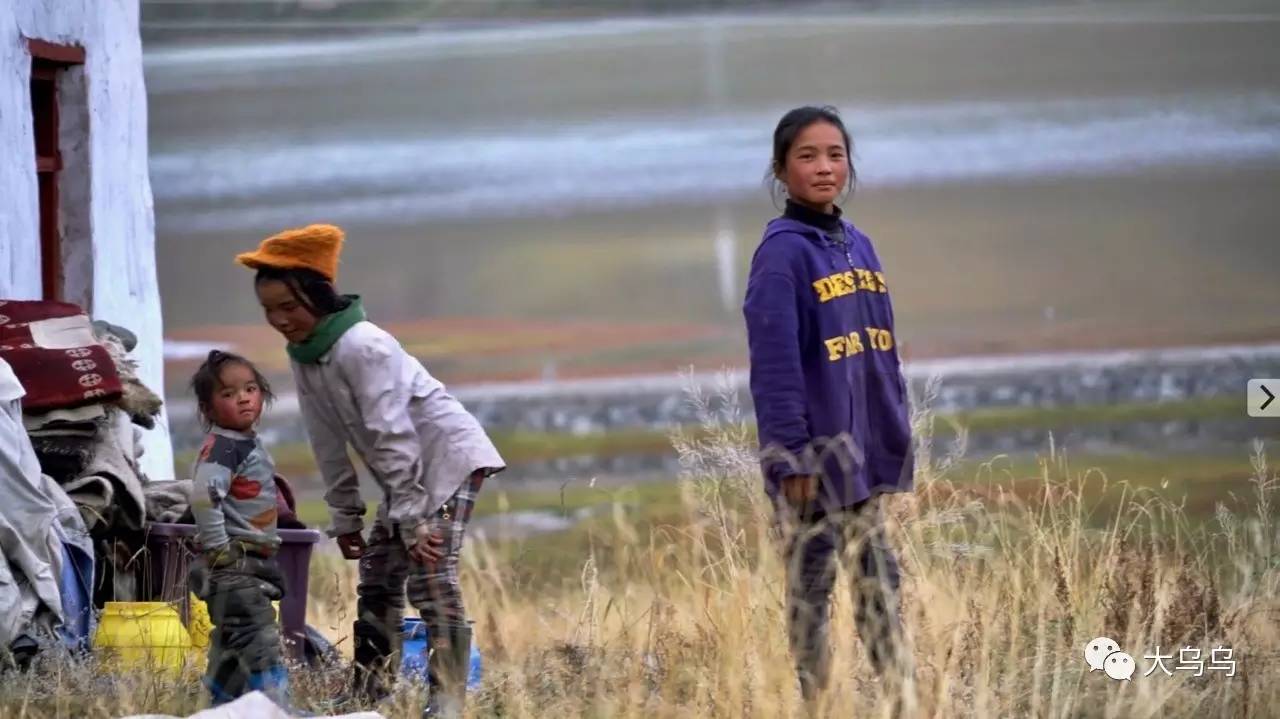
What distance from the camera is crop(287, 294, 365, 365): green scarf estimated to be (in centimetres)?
558

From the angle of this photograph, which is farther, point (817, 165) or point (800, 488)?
point (817, 165)

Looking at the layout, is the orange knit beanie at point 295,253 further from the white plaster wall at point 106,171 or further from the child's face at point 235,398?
the white plaster wall at point 106,171

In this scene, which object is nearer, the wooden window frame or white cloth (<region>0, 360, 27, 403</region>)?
white cloth (<region>0, 360, 27, 403</region>)

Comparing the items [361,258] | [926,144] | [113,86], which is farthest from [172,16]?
[926,144]

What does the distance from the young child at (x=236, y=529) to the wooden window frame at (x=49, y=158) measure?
2.56 meters

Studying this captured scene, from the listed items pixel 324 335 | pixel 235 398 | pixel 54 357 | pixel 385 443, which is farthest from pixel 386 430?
pixel 54 357

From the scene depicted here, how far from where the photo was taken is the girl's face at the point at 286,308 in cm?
560

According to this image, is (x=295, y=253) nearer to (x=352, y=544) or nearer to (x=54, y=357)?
(x=352, y=544)

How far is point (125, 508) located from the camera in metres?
6.67

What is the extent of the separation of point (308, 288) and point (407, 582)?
0.86 metres

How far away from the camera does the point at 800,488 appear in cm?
507

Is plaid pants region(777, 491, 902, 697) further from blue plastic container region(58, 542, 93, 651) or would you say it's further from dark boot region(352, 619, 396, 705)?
blue plastic container region(58, 542, 93, 651)

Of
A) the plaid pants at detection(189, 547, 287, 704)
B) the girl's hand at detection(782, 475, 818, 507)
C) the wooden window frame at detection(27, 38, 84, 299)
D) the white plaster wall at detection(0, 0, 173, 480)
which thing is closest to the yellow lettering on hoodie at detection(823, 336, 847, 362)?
the girl's hand at detection(782, 475, 818, 507)

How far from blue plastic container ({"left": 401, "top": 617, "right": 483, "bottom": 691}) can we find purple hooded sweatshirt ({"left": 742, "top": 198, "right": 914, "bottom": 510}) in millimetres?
1293
